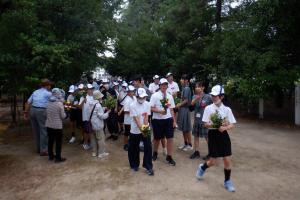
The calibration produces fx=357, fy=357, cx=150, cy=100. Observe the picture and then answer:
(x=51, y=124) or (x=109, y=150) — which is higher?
(x=51, y=124)

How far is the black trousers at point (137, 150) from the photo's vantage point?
7.29 m

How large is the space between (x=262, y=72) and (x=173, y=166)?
6.83 m

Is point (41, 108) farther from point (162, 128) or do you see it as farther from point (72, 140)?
point (162, 128)

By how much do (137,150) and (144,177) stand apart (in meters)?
0.67

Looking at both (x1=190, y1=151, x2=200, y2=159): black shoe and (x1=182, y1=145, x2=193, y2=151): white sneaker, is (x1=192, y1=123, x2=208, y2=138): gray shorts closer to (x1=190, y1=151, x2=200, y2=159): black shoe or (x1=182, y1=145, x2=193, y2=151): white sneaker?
(x1=190, y1=151, x2=200, y2=159): black shoe

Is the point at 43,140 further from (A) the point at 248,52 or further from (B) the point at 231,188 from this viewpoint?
(A) the point at 248,52

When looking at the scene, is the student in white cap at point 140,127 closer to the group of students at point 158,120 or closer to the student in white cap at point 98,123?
the group of students at point 158,120

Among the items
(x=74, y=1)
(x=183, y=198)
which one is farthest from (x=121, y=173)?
(x=74, y=1)

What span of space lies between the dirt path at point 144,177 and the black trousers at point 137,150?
0.20 meters

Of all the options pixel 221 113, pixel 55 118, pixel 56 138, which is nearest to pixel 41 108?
pixel 55 118

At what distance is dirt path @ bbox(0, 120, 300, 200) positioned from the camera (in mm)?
6320

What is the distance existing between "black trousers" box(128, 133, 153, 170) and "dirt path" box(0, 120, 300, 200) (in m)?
0.20

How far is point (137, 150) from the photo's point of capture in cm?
761

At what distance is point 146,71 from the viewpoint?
86.4ft
